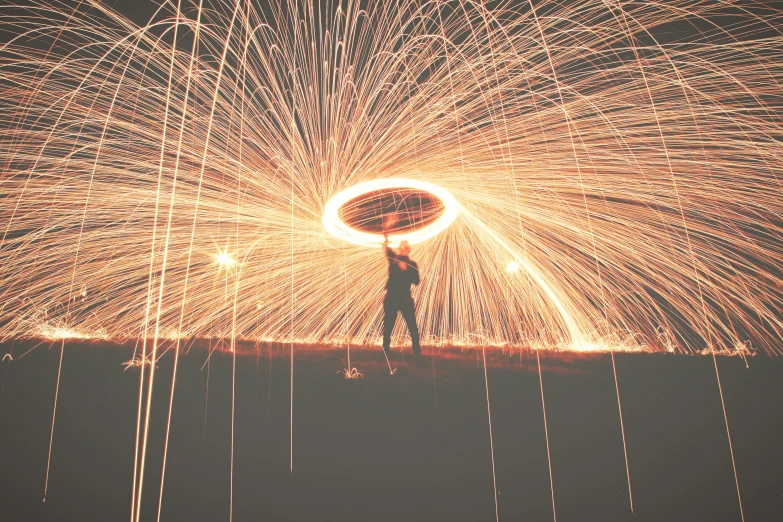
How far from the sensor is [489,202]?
20.3ft

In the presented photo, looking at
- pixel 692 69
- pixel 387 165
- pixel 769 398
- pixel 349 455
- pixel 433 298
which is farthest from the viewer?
pixel 433 298

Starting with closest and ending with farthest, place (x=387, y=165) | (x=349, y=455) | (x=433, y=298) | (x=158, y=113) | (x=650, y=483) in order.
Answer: (x=650, y=483), (x=349, y=455), (x=158, y=113), (x=387, y=165), (x=433, y=298)

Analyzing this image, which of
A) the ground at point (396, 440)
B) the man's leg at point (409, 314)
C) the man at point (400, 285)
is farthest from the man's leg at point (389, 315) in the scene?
the ground at point (396, 440)

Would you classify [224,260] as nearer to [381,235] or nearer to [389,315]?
[381,235]

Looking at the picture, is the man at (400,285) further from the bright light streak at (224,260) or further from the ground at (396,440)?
the bright light streak at (224,260)

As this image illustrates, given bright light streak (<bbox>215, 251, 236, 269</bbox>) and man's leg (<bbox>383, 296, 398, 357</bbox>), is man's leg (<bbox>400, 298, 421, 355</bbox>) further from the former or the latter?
bright light streak (<bbox>215, 251, 236, 269</bbox>)

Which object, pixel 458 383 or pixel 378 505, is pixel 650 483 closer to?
pixel 458 383

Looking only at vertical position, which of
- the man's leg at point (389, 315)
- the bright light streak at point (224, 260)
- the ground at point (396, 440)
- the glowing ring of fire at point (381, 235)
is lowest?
the ground at point (396, 440)

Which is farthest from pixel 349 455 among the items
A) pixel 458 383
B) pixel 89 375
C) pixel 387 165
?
pixel 387 165

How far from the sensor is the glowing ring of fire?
5223 millimetres

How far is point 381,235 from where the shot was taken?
591 centimetres

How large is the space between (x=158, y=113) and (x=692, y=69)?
7.41 m

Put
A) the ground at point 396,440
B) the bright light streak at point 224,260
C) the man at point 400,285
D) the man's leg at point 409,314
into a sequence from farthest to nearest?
the bright light streak at point 224,260
the man at point 400,285
the man's leg at point 409,314
the ground at point 396,440

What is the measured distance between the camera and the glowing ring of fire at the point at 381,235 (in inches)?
206
